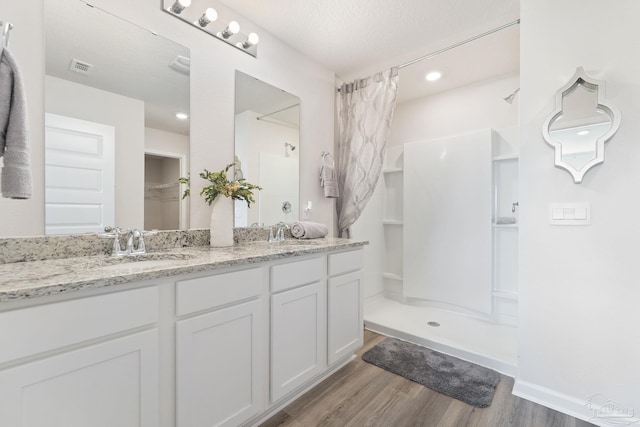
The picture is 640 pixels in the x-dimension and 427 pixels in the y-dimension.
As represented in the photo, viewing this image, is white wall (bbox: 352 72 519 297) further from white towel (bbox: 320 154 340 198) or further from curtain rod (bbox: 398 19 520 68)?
curtain rod (bbox: 398 19 520 68)

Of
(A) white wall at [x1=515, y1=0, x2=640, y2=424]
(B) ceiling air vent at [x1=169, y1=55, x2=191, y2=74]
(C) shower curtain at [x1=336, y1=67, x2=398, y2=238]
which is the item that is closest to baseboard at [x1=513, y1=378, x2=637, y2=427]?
(A) white wall at [x1=515, y1=0, x2=640, y2=424]

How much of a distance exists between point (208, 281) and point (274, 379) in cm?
69

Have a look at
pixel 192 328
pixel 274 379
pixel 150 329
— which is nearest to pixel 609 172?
pixel 274 379

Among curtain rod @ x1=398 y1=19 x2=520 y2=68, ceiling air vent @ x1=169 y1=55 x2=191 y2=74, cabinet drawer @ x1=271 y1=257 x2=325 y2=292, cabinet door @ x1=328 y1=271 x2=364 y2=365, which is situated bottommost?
cabinet door @ x1=328 y1=271 x2=364 y2=365

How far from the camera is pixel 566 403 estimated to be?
5.00 feet

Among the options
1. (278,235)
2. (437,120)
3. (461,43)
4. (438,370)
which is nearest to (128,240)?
(278,235)

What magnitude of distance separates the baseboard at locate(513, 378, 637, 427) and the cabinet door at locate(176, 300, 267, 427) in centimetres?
154

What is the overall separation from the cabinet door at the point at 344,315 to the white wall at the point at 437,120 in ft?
3.78

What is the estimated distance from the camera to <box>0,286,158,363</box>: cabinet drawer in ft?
2.47

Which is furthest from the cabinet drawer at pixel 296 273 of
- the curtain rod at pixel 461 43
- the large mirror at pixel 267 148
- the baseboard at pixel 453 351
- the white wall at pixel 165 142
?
the curtain rod at pixel 461 43

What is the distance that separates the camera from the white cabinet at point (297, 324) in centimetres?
146

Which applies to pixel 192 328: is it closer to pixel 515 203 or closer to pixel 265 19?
pixel 265 19

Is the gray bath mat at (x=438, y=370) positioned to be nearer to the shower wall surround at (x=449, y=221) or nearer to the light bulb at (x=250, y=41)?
the shower wall surround at (x=449, y=221)

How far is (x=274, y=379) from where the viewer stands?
145 cm
